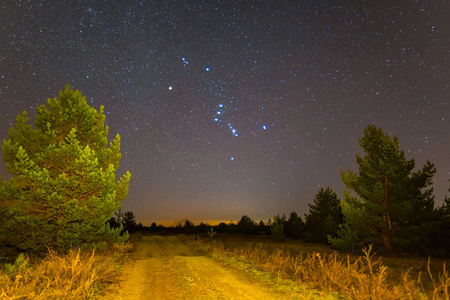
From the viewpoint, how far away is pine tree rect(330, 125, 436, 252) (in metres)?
21.0

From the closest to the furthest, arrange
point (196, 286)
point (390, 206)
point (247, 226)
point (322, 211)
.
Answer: point (196, 286)
point (390, 206)
point (322, 211)
point (247, 226)

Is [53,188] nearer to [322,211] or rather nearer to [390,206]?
[390,206]

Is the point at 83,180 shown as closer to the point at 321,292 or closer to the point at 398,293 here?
the point at 321,292

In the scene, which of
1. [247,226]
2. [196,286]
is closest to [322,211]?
[247,226]

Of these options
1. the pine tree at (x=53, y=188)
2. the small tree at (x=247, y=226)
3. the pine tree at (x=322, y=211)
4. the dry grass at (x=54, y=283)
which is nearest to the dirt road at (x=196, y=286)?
the dry grass at (x=54, y=283)

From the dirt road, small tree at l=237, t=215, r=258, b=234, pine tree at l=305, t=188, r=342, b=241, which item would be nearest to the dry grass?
the dirt road

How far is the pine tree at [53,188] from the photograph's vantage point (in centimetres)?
→ 1204

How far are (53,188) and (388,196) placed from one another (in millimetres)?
23170

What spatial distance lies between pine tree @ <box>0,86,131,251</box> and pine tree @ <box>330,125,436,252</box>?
19.1 m

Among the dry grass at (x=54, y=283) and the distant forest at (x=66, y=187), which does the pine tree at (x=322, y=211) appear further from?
the dry grass at (x=54, y=283)

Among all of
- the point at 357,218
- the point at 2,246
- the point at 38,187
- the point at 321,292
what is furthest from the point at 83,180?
the point at 357,218

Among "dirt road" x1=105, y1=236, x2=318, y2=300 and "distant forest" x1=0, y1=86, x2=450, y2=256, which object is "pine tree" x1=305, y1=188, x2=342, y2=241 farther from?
"dirt road" x1=105, y1=236, x2=318, y2=300

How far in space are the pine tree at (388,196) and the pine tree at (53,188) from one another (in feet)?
62.6

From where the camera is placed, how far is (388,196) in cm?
2184
